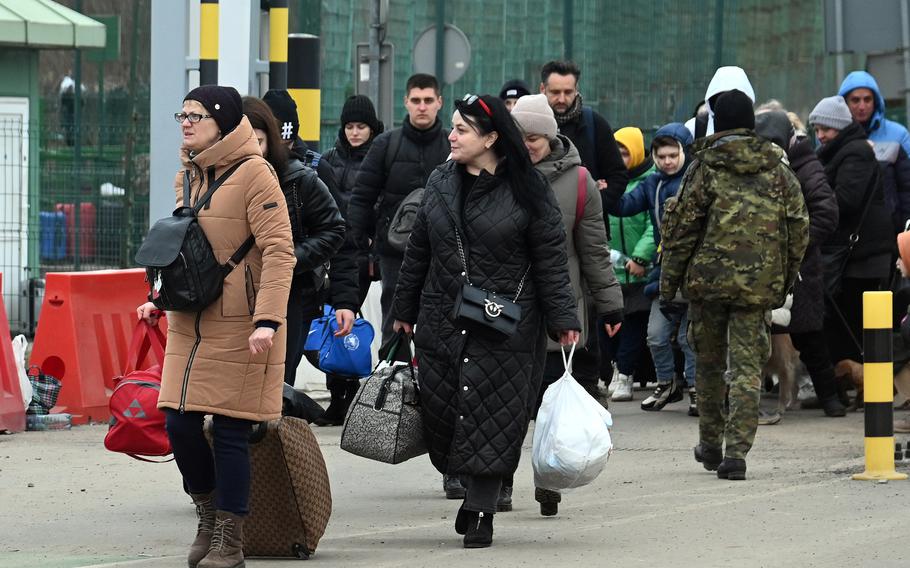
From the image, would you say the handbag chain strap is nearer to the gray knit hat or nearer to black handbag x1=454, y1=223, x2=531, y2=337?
black handbag x1=454, y1=223, x2=531, y2=337

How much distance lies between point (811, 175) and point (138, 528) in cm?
488

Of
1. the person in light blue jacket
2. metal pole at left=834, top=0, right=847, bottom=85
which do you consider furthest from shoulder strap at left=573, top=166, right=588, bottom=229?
metal pole at left=834, top=0, right=847, bottom=85

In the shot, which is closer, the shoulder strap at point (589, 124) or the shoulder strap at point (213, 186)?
the shoulder strap at point (213, 186)

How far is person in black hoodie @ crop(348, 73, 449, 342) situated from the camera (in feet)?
34.3

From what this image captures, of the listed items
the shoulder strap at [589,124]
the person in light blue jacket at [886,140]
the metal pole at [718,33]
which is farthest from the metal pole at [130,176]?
the shoulder strap at [589,124]

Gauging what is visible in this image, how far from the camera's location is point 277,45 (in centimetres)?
1153

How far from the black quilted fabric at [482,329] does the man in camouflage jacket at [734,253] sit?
1674 mm

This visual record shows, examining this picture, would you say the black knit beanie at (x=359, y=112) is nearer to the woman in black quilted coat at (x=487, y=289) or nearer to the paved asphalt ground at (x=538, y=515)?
the paved asphalt ground at (x=538, y=515)

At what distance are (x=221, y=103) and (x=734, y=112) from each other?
10.3 feet

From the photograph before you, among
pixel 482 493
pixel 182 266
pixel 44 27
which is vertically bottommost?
pixel 482 493

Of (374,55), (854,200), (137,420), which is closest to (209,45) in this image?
(137,420)

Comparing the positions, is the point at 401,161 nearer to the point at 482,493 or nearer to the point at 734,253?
the point at 734,253

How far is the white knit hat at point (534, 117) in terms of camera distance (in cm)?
837

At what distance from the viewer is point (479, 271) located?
286 inches
